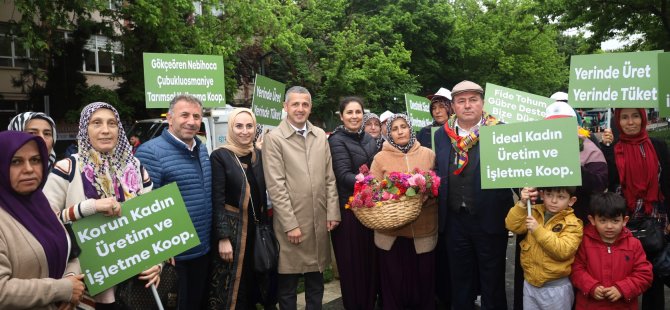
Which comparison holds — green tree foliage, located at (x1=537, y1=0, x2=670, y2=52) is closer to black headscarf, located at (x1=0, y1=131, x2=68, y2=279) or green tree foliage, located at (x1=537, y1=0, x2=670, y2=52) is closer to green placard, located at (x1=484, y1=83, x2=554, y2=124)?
green placard, located at (x1=484, y1=83, x2=554, y2=124)

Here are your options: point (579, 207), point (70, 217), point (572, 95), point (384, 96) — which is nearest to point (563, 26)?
point (384, 96)

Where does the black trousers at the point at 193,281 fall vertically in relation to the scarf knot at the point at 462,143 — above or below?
below

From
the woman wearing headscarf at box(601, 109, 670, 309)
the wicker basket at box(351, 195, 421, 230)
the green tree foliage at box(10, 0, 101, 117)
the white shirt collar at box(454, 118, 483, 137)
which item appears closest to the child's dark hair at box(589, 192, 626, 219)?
the woman wearing headscarf at box(601, 109, 670, 309)

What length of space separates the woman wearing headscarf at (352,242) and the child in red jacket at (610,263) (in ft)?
5.83

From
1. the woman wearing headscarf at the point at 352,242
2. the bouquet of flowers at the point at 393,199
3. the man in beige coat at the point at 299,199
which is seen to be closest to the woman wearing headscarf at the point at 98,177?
the man in beige coat at the point at 299,199

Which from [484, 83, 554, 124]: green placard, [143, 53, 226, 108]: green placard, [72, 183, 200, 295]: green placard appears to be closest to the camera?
[72, 183, 200, 295]: green placard

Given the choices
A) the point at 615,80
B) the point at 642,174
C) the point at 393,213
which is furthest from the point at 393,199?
the point at 615,80

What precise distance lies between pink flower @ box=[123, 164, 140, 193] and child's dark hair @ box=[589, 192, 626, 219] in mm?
3048

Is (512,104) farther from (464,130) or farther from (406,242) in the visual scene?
(406,242)

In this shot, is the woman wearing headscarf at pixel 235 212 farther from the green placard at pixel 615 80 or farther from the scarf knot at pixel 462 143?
the green placard at pixel 615 80

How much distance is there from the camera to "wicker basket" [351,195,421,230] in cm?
378

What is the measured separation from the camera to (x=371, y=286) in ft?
15.4

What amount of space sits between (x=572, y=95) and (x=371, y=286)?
2494mm

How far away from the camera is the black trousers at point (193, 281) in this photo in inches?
148
